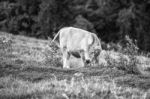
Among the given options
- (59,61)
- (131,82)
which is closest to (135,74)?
(131,82)

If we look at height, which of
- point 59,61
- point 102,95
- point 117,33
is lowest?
point 102,95

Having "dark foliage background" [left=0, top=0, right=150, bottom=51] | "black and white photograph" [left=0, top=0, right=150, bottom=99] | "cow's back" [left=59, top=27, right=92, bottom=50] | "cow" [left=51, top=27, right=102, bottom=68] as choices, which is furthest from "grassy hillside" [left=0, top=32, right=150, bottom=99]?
"dark foliage background" [left=0, top=0, right=150, bottom=51]

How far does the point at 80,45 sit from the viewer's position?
36.0 feet

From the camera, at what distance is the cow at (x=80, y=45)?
10711mm

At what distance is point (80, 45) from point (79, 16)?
24554mm

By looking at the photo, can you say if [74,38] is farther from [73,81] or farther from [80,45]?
[73,81]

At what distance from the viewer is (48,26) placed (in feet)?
117

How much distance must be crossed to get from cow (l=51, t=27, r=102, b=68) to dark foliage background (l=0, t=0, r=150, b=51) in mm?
23652

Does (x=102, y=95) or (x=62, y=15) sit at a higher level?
(x=62, y=15)

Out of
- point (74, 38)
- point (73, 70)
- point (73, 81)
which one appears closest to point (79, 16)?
point (74, 38)

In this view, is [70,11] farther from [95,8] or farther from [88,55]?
[88,55]

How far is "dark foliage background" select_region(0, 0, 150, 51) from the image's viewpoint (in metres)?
35.9

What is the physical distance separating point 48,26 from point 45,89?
94.0ft

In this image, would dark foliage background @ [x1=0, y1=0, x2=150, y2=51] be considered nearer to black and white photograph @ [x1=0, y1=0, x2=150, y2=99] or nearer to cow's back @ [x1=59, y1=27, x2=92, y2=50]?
black and white photograph @ [x1=0, y1=0, x2=150, y2=99]
